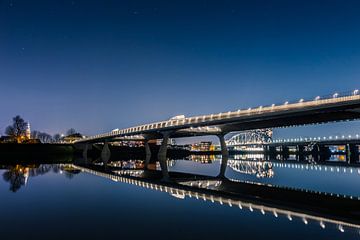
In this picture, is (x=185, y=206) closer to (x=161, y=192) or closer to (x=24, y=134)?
(x=161, y=192)

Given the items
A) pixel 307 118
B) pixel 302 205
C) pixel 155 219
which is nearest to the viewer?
pixel 155 219

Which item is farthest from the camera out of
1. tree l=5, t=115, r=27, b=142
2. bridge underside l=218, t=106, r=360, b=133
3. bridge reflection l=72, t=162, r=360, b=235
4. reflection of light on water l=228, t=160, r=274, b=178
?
tree l=5, t=115, r=27, b=142

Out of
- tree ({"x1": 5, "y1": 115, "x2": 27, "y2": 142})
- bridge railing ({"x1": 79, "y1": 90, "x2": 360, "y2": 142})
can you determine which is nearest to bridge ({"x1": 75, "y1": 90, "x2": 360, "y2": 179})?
bridge railing ({"x1": 79, "y1": 90, "x2": 360, "y2": 142})

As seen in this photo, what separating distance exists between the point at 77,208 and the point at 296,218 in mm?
12214

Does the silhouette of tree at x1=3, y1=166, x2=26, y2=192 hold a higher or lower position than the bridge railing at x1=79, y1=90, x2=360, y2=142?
lower

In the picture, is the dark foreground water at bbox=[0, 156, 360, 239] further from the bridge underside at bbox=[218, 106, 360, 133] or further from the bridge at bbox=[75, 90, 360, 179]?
A: the bridge underside at bbox=[218, 106, 360, 133]

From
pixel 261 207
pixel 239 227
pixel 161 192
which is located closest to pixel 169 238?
pixel 239 227


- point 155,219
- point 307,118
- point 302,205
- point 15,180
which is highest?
point 307,118

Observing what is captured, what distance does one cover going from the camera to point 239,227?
14.6 meters

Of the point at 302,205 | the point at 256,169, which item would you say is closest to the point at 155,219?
the point at 302,205

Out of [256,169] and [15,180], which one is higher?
→ [15,180]

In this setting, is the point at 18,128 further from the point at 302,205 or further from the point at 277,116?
the point at 302,205

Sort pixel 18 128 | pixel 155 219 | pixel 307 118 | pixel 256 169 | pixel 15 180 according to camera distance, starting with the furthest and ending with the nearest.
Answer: pixel 18 128
pixel 307 118
pixel 256 169
pixel 15 180
pixel 155 219

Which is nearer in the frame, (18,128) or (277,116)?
(277,116)
